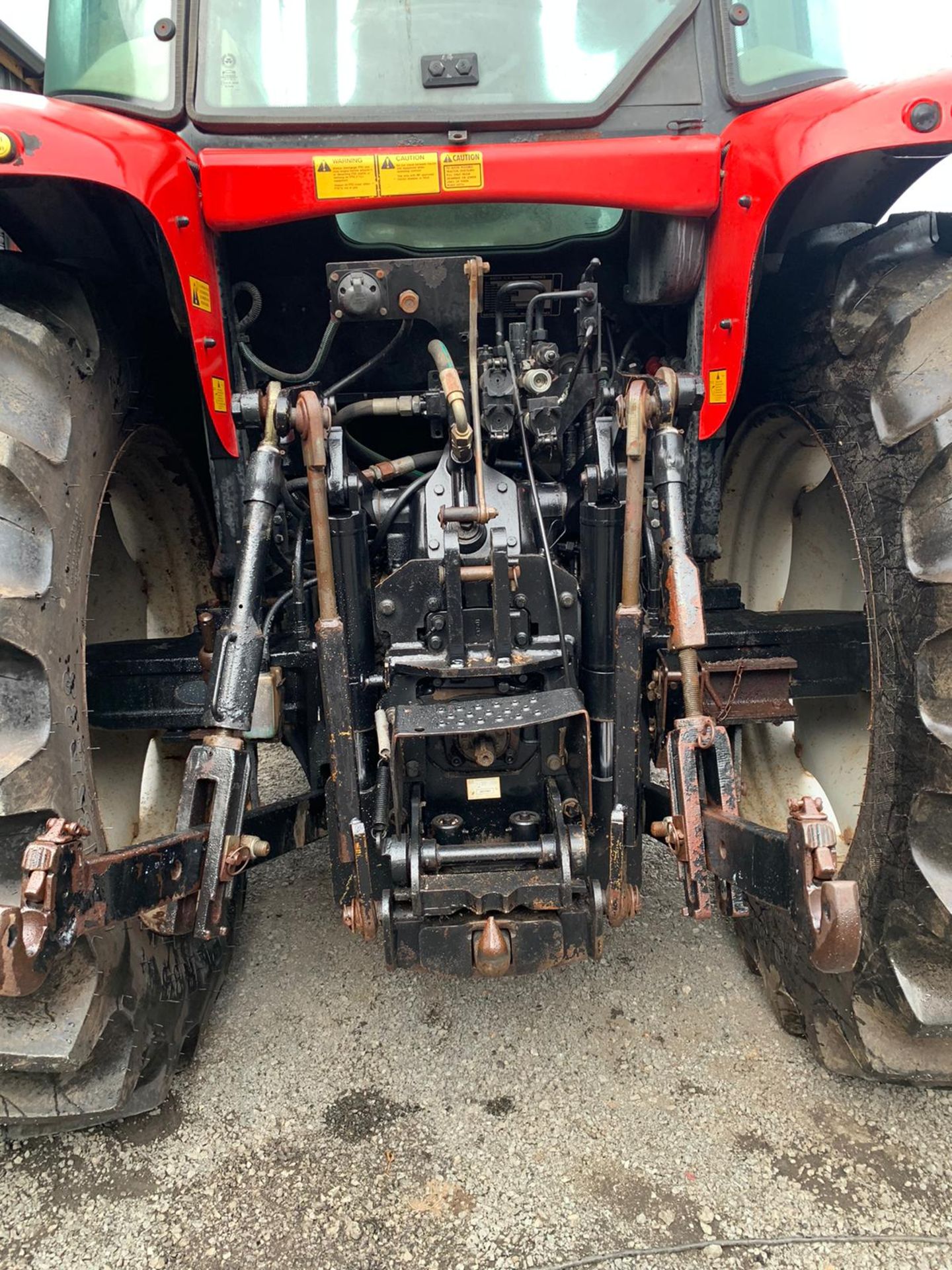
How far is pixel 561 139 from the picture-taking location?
67.6 inches

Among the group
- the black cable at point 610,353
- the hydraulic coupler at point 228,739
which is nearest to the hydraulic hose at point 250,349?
the hydraulic coupler at point 228,739

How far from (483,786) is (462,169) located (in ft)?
4.08

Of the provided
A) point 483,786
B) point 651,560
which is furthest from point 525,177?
point 483,786

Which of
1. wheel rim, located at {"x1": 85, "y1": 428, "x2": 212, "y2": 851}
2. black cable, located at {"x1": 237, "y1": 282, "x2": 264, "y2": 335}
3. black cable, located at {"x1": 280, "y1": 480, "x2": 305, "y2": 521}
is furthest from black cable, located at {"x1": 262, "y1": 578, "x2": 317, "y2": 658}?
wheel rim, located at {"x1": 85, "y1": 428, "x2": 212, "y2": 851}

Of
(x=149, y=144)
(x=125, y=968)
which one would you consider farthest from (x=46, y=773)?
(x=149, y=144)

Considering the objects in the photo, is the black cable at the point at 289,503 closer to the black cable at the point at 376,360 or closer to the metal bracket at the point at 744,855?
the black cable at the point at 376,360

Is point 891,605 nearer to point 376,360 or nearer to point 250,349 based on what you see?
point 376,360

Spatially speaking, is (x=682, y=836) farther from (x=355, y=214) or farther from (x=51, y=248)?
(x=51, y=248)

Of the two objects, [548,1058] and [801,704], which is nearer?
[548,1058]

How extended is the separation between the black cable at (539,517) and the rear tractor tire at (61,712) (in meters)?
0.85

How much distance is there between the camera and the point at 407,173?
5.32 ft

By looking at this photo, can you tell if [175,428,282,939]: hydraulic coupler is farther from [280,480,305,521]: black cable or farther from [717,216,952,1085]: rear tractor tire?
[717,216,952,1085]: rear tractor tire

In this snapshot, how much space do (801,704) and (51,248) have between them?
2.35m

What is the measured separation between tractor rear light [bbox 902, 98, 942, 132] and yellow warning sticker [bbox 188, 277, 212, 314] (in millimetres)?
1405
